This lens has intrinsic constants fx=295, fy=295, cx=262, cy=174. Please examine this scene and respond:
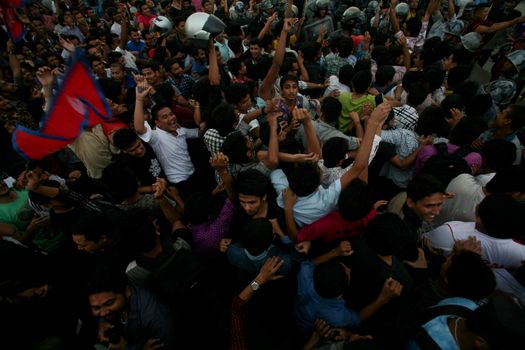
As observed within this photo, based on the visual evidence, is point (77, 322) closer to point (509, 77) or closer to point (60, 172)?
point (60, 172)

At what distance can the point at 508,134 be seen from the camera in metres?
3.30

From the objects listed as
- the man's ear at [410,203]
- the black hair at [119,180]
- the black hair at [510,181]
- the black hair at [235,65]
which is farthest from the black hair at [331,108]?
the black hair at [119,180]

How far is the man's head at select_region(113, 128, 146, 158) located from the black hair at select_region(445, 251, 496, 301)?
115 inches

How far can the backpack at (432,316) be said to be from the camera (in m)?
1.61

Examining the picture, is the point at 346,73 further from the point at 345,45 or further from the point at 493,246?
the point at 493,246

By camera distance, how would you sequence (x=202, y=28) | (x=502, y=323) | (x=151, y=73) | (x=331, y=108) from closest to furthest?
(x=502, y=323), (x=331, y=108), (x=202, y=28), (x=151, y=73)

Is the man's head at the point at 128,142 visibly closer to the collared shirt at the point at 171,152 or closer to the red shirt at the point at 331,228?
the collared shirt at the point at 171,152

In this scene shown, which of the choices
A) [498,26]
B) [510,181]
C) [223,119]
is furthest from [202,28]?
[498,26]

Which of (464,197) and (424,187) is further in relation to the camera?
(464,197)

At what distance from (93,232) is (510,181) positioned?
336 centimetres

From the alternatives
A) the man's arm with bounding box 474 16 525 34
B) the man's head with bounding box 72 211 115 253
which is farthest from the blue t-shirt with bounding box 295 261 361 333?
the man's arm with bounding box 474 16 525 34

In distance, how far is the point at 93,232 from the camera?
2395 millimetres

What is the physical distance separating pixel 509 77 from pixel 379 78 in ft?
8.24

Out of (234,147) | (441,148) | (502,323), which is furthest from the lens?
(441,148)
